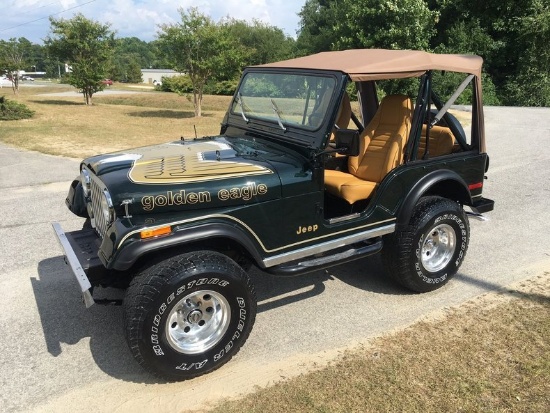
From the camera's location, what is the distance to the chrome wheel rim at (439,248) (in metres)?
4.11

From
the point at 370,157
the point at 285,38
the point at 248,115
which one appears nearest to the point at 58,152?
the point at 248,115

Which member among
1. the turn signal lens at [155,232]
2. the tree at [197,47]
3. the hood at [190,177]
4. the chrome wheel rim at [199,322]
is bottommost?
the chrome wheel rim at [199,322]

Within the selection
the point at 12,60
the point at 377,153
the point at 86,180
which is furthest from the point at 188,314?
the point at 12,60

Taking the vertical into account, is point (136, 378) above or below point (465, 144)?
below

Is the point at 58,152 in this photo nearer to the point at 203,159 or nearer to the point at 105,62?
the point at 203,159

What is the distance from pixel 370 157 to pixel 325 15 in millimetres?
34918

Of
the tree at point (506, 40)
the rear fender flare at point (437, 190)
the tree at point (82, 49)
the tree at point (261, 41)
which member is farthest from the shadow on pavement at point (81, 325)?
the tree at point (261, 41)

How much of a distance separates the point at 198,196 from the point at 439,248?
2.39 m

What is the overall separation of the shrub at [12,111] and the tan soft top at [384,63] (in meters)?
15.4

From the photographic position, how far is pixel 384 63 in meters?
3.59

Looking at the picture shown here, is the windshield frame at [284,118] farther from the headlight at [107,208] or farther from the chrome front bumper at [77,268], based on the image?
the chrome front bumper at [77,268]

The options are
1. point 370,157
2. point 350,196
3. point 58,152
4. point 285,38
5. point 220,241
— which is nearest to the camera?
point 220,241

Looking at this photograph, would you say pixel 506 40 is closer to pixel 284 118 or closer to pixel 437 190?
pixel 437 190

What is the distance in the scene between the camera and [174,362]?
293 cm
